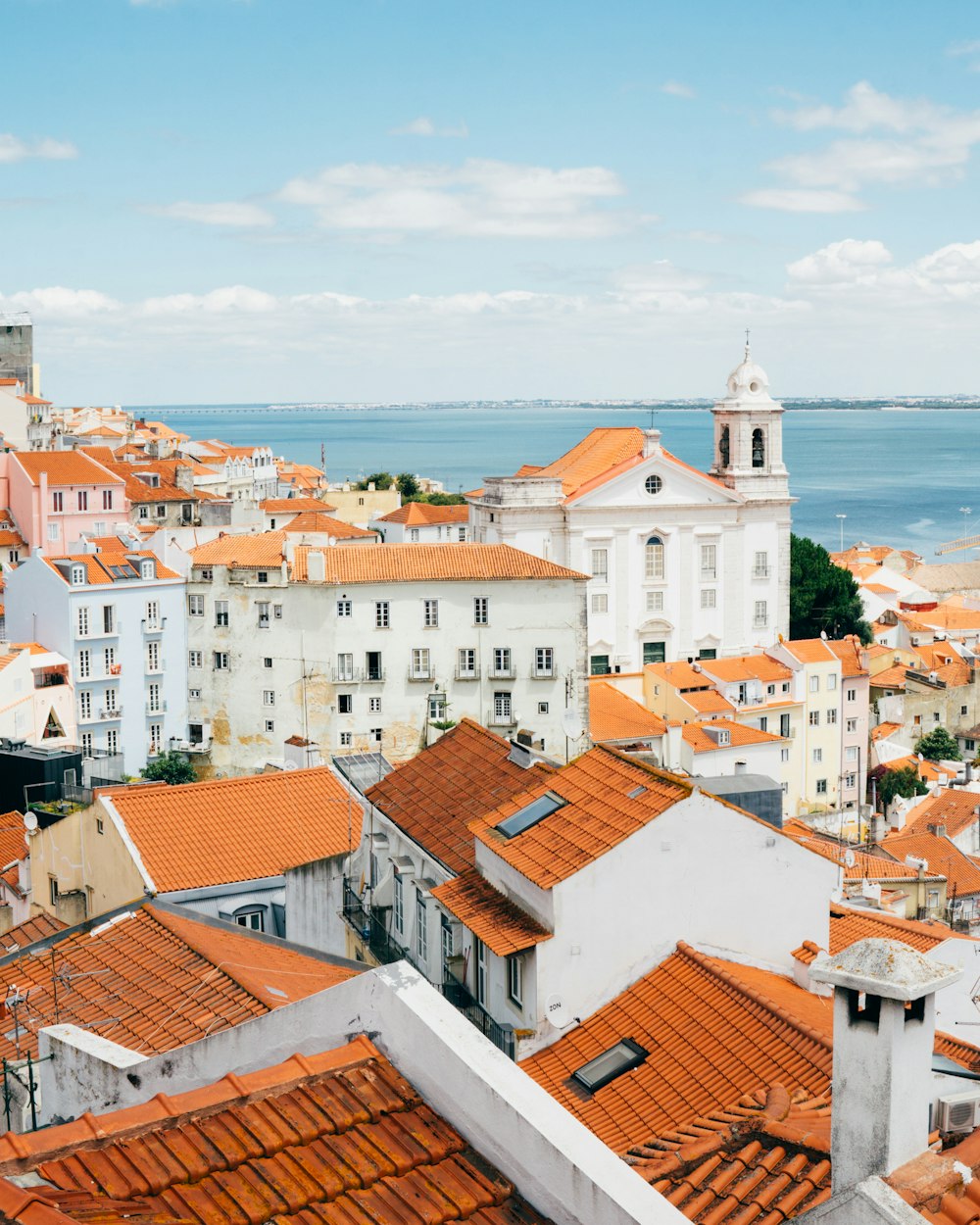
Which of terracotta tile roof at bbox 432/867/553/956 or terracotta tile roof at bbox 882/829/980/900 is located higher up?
terracotta tile roof at bbox 432/867/553/956

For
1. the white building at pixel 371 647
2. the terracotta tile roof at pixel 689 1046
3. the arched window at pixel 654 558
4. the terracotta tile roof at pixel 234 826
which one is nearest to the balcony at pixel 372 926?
the terracotta tile roof at pixel 234 826

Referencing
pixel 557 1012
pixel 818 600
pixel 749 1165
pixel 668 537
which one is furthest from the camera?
pixel 818 600

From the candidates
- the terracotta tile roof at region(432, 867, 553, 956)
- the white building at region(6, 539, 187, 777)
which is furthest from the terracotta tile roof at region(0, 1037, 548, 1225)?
Result: the white building at region(6, 539, 187, 777)

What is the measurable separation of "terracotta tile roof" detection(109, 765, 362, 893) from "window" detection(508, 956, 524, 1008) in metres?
3.75

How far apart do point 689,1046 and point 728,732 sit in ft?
99.8

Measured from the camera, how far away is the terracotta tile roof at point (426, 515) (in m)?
60.9

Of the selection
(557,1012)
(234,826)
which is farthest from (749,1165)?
(234,826)

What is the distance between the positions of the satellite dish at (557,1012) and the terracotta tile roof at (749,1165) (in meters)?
3.16

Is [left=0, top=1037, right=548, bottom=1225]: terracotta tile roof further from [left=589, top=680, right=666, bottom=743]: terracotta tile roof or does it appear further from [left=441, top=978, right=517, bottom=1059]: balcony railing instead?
[left=589, top=680, right=666, bottom=743]: terracotta tile roof

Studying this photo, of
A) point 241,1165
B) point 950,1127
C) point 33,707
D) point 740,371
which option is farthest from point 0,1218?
point 740,371

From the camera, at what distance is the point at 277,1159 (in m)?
4.02

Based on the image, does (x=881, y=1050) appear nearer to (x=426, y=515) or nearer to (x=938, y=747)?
(x=938, y=747)

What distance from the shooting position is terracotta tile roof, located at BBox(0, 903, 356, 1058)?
8078 millimetres

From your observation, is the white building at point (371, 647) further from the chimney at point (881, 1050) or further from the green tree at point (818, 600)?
the chimney at point (881, 1050)
